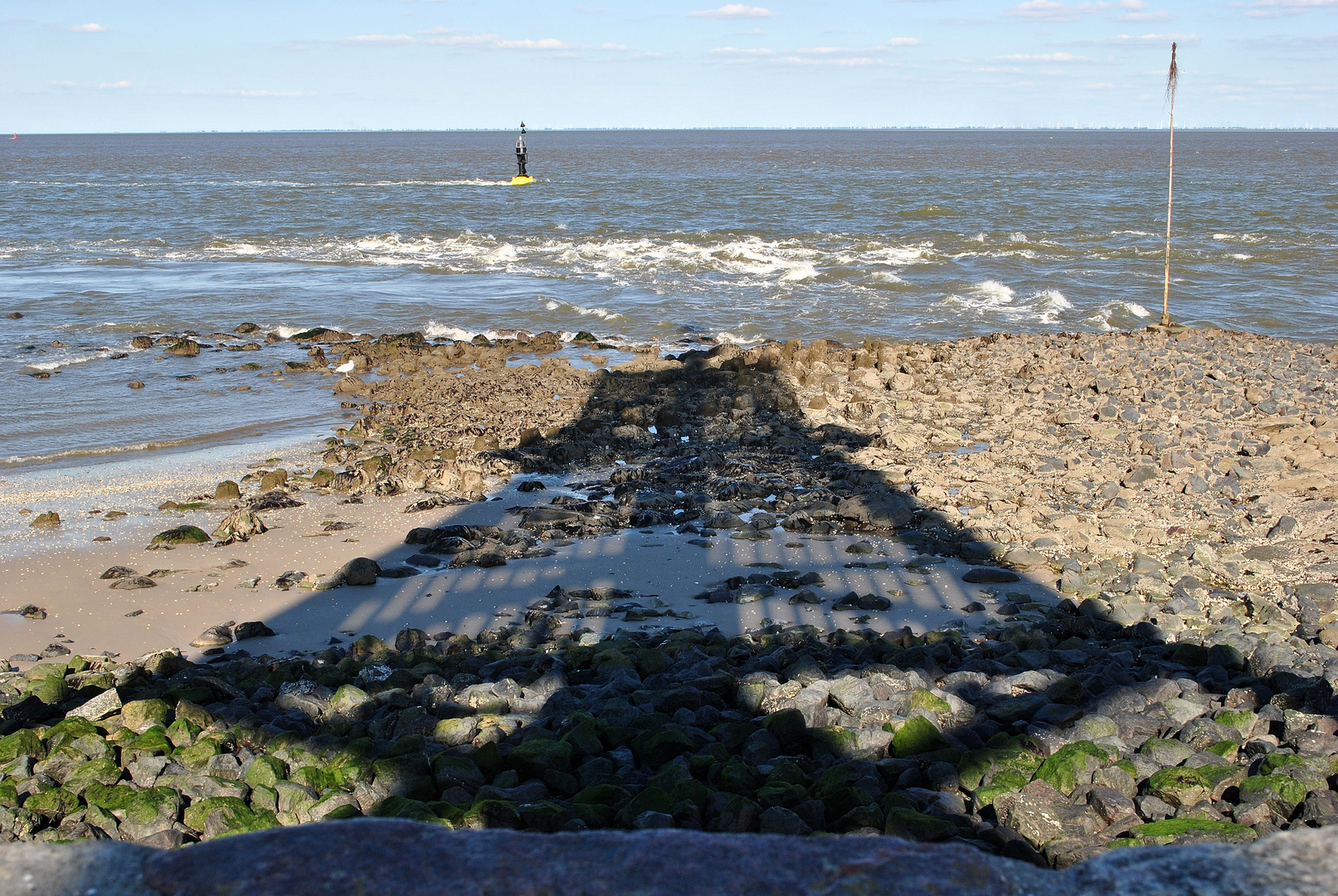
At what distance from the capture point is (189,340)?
14836 mm

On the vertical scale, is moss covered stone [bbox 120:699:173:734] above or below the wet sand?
above

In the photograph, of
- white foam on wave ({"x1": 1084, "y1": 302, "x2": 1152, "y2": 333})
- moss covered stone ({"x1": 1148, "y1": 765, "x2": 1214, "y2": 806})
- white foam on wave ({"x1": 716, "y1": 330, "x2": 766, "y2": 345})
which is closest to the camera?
moss covered stone ({"x1": 1148, "y1": 765, "x2": 1214, "y2": 806})

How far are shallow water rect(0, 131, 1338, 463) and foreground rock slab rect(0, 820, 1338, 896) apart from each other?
9187 mm

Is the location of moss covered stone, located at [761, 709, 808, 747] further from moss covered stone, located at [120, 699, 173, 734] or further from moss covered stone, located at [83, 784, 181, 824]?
moss covered stone, located at [120, 699, 173, 734]

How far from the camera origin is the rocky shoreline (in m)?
3.20

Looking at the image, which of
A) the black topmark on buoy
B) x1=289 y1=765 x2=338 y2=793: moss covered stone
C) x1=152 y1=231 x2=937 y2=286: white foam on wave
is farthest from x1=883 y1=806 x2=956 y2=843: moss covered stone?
the black topmark on buoy

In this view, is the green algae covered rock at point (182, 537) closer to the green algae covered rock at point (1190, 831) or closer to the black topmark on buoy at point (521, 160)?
the green algae covered rock at point (1190, 831)

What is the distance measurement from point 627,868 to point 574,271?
71.8ft

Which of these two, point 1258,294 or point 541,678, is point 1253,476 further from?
point 1258,294

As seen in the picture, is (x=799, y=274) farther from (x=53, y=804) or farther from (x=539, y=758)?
(x=53, y=804)

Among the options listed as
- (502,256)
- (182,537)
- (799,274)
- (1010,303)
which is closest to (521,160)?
(502,256)

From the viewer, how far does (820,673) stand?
14.1ft

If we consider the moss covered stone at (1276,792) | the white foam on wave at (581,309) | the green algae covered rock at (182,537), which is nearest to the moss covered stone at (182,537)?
the green algae covered rock at (182,537)

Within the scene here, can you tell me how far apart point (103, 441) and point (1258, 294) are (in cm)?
1866
